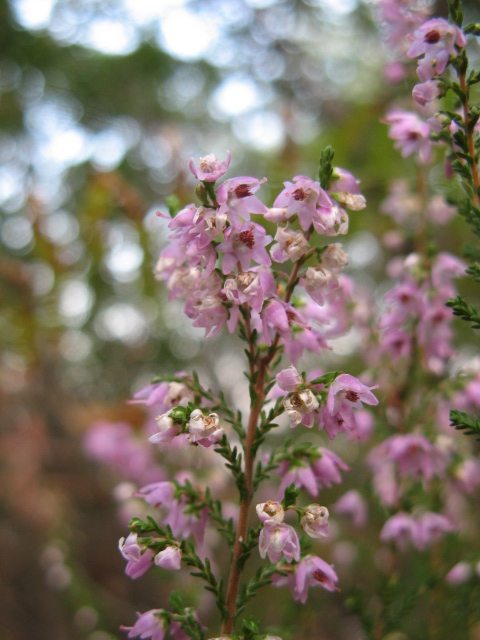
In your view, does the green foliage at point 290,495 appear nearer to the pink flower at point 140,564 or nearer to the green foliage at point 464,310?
the pink flower at point 140,564

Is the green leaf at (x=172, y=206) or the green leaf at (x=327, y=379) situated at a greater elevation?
the green leaf at (x=172, y=206)

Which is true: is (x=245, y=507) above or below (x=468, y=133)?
below

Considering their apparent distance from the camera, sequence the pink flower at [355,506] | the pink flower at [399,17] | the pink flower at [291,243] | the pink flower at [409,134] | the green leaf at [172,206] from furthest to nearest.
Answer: the pink flower at [355,506] → the pink flower at [399,17] → the pink flower at [409,134] → the green leaf at [172,206] → the pink flower at [291,243]

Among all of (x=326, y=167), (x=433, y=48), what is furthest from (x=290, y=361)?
(x=433, y=48)

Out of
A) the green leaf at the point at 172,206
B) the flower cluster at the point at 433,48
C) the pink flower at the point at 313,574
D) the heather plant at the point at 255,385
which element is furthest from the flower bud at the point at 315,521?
the flower cluster at the point at 433,48

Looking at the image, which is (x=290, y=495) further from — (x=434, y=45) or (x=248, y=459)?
(x=434, y=45)

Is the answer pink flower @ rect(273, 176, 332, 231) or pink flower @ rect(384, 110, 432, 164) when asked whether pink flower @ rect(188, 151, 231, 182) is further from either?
pink flower @ rect(384, 110, 432, 164)

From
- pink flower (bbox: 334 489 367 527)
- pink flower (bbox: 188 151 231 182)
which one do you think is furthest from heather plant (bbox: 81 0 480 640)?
pink flower (bbox: 334 489 367 527)

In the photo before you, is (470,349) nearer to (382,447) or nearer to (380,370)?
(380,370)
